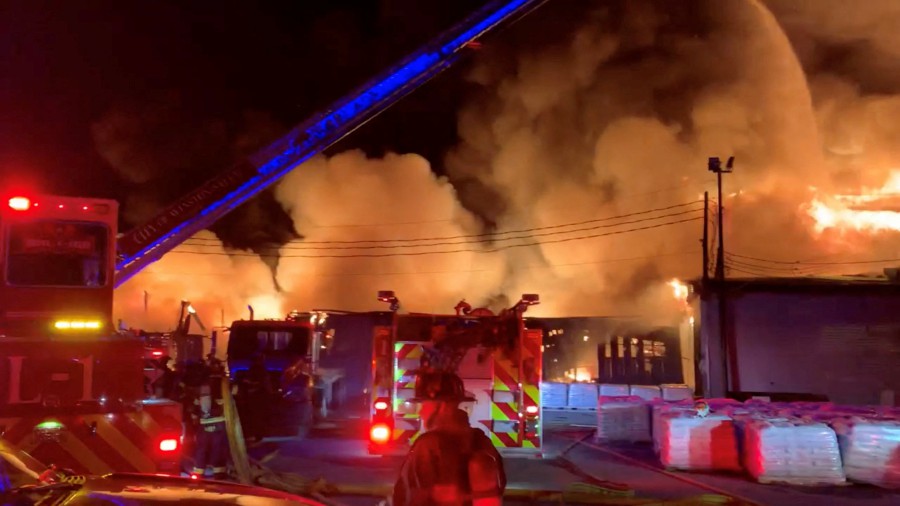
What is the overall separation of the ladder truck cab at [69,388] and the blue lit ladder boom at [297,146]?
10.3 ft

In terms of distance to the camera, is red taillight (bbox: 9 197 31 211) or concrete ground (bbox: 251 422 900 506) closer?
red taillight (bbox: 9 197 31 211)

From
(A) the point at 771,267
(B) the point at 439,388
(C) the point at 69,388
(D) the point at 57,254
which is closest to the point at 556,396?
(D) the point at 57,254

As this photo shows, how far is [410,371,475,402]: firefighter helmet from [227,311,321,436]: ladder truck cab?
10.4 meters

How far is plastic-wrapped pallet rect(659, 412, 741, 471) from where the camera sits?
10.0 metres

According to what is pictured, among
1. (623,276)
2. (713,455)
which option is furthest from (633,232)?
(713,455)

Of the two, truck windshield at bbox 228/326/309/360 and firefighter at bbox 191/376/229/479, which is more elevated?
truck windshield at bbox 228/326/309/360

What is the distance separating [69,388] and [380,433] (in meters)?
Result: 5.02

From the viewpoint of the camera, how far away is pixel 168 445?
17.9 feet

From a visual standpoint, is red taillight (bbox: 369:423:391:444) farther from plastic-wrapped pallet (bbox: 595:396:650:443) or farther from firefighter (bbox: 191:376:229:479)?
plastic-wrapped pallet (bbox: 595:396:650:443)

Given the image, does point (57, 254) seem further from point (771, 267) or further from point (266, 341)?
point (771, 267)

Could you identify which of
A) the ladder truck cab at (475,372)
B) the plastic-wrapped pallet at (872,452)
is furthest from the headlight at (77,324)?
the plastic-wrapped pallet at (872,452)

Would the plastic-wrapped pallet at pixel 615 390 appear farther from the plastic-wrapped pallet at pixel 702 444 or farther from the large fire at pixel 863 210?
the large fire at pixel 863 210

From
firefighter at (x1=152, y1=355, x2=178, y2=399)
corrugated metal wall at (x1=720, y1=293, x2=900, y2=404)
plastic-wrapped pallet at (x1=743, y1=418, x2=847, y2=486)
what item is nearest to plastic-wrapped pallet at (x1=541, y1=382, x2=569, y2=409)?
corrugated metal wall at (x1=720, y1=293, x2=900, y2=404)

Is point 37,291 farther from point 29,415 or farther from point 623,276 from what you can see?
point 623,276
